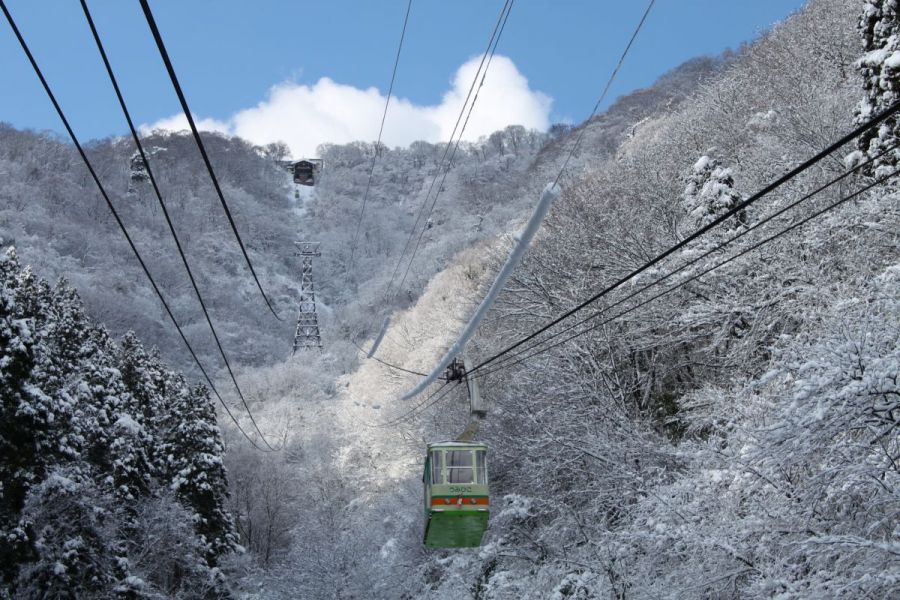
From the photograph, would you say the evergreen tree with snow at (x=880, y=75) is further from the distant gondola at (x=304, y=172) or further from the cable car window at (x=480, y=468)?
the distant gondola at (x=304, y=172)

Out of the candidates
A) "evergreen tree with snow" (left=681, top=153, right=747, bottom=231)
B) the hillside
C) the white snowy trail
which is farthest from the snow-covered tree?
the white snowy trail

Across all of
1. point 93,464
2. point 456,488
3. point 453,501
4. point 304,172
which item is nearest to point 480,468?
point 456,488

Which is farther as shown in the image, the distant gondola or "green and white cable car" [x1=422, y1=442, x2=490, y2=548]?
the distant gondola

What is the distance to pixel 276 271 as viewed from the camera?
472 feet

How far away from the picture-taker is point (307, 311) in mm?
124875

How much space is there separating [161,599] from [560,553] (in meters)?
13.5

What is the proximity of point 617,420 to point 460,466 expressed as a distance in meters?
6.48

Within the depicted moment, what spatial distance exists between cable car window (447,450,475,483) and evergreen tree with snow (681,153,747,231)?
10.9m

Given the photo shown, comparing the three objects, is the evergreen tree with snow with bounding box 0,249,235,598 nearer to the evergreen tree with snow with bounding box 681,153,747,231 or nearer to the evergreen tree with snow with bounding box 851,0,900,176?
the evergreen tree with snow with bounding box 681,153,747,231

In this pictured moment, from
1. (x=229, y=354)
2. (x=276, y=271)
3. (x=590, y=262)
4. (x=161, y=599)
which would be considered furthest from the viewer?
(x=276, y=271)

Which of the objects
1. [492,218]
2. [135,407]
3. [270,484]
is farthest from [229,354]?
[135,407]

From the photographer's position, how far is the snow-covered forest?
10680 millimetres

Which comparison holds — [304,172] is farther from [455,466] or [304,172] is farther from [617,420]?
[455,466]

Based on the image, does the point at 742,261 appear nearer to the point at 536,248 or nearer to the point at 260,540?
the point at 536,248
